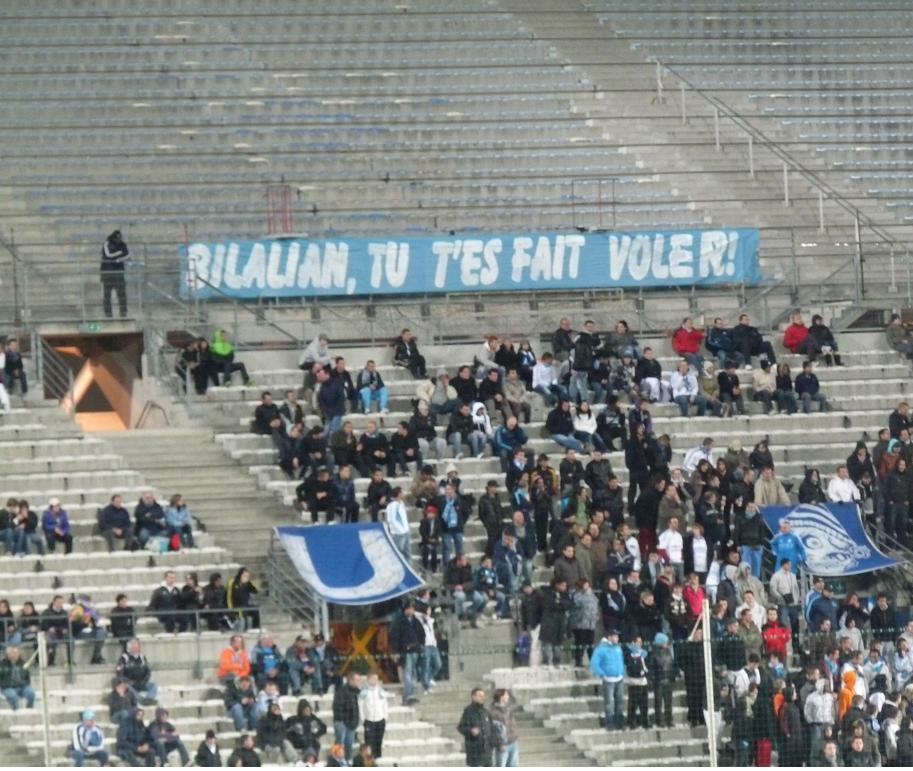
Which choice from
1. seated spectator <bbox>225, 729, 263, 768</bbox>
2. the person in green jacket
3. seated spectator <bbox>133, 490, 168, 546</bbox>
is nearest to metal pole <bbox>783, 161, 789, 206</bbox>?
the person in green jacket

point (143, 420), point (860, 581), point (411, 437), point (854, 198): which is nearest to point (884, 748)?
point (860, 581)

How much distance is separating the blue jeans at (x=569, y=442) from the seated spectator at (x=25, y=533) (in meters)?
6.03

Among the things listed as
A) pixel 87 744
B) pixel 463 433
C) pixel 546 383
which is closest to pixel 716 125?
pixel 546 383

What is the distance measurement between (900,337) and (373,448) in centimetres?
756

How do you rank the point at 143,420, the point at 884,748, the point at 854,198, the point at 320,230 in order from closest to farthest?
1. the point at 884,748
2. the point at 143,420
3. the point at 320,230
4. the point at 854,198

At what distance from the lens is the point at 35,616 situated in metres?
27.2

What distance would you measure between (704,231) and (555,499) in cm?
717

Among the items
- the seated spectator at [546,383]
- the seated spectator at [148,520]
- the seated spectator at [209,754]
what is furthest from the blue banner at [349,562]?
the seated spectator at [546,383]

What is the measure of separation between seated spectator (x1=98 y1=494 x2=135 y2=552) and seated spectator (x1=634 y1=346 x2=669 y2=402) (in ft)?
21.5

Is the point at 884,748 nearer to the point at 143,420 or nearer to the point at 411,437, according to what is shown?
the point at 411,437

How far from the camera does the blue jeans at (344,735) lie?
25344 mm

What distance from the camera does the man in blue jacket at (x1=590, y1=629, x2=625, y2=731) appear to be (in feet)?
86.6

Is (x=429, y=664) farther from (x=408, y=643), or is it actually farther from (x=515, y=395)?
(x=515, y=395)

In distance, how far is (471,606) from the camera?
93.2 ft
